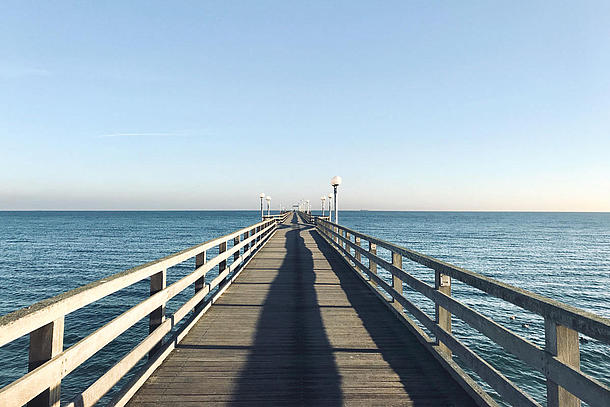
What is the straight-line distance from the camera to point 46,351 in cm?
206

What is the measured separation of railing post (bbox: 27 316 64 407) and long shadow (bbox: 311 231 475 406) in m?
2.69

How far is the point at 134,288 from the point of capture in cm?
1998

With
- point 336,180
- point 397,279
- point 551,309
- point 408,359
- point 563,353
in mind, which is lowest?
point 408,359

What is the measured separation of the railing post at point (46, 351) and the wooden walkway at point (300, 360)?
1.10 meters

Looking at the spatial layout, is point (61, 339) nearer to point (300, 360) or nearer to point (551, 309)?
point (300, 360)

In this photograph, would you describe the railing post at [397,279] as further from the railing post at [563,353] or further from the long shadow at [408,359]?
Answer: the railing post at [563,353]

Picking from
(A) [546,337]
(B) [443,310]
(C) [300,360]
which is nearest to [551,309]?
(A) [546,337]

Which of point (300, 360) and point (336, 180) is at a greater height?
point (336, 180)

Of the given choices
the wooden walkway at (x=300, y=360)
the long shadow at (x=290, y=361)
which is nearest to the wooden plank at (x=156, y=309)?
the wooden walkway at (x=300, y=360)

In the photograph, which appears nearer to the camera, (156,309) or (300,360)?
(156,309)

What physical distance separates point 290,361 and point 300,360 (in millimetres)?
112

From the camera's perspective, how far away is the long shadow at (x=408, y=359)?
319cm

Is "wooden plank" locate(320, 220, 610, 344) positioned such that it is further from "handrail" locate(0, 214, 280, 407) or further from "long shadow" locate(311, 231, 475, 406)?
"handrail" locate(0, 214, 280, 407)

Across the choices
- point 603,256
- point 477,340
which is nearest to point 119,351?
→ point 477,340
